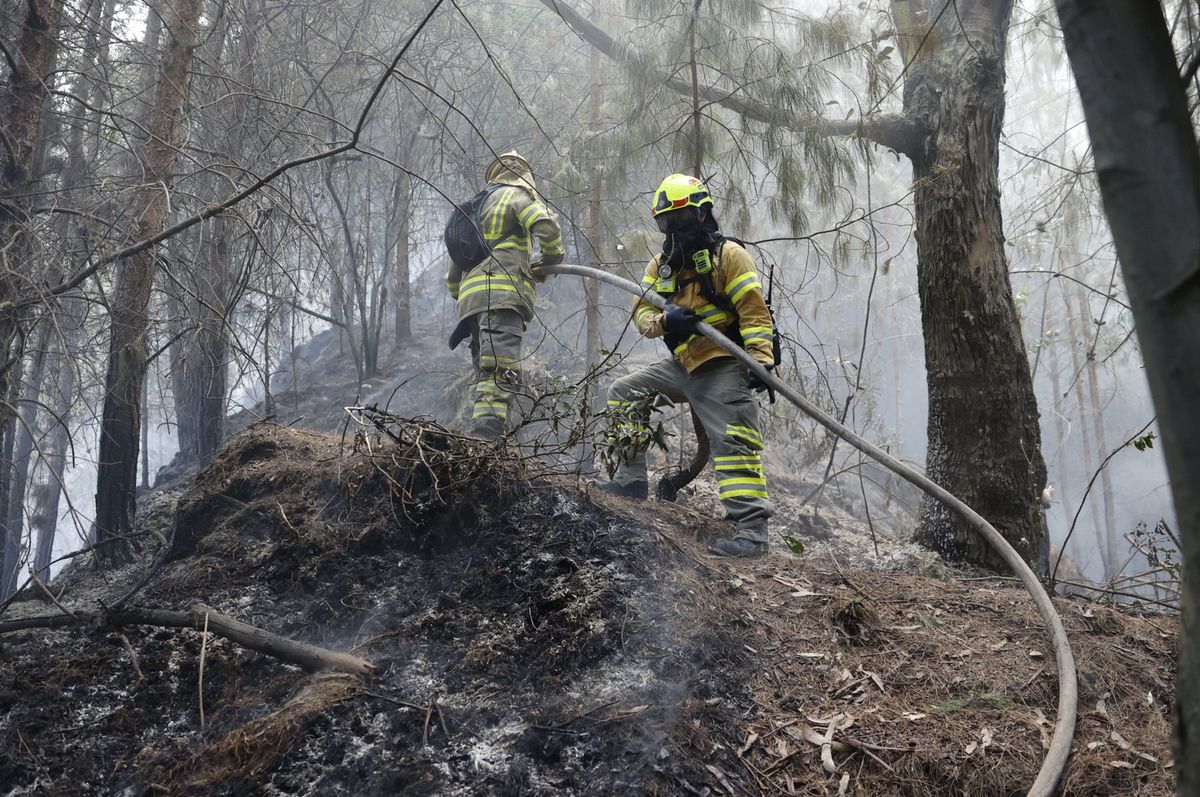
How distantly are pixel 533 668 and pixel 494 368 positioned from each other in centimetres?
246

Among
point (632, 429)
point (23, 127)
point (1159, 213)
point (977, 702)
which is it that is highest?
point (23, 127)

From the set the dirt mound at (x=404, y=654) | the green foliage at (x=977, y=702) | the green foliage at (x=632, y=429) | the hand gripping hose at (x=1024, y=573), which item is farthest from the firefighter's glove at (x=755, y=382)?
the green foliage at (x=977, y=702)

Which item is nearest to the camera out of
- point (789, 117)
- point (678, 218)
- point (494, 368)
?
point (678, 218)

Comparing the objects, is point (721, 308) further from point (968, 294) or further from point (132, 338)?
point (132, 338)

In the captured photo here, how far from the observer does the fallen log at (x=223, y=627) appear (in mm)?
2975

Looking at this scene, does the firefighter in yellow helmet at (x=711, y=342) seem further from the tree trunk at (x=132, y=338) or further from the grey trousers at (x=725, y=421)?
the tree trunk at (x=132, y=338)

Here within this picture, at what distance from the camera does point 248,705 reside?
2859 millimetres

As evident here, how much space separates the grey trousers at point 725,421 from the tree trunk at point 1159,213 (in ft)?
10.2

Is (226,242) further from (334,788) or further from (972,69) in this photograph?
(972,69)

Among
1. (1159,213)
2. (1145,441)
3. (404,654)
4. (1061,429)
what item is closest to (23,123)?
(404,654)

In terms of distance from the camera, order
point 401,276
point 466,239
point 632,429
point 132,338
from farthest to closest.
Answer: point 401,276, point 466,239, point 132,338, point 632,429

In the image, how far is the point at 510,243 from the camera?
18.3 feet

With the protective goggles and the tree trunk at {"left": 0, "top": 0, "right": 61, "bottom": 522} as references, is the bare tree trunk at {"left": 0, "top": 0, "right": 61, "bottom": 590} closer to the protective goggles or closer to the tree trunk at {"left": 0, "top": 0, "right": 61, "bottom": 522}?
the tree trunk at {"left": 0, "top": 0, "right": 61, "bottom": 522}

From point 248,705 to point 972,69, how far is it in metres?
5.75
